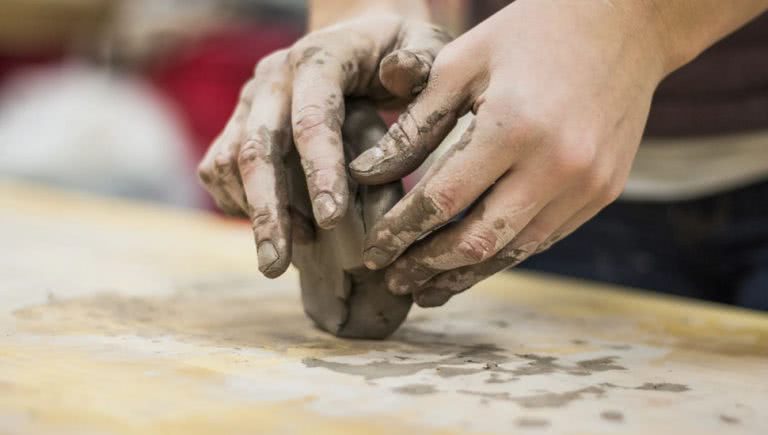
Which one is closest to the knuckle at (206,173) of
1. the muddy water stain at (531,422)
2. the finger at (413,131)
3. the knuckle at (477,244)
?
the finger at (413,131)

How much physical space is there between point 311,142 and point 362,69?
0.16m

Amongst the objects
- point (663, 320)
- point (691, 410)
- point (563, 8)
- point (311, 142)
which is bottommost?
point (691, 410)

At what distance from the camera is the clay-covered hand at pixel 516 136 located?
30.8 inches

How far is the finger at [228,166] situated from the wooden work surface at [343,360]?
0.15 meters

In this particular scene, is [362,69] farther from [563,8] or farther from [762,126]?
[762,126]

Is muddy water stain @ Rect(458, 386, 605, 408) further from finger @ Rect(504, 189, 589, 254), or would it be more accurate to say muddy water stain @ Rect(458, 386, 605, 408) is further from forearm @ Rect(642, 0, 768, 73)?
forearm @ Rect(642, 0, 768, 73)

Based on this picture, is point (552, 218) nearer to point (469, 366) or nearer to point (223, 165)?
point (469, 366)

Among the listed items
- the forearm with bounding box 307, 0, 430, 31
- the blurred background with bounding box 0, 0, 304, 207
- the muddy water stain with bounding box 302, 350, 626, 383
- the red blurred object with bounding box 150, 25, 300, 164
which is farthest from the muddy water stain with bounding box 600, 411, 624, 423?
the red blurred object with bounding box 150, 25, 300, 164

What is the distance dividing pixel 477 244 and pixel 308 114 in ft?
0.70

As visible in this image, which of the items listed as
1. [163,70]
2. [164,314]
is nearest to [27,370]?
[164,314]

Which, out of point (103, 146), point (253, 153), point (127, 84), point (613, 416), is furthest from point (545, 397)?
point (127, 84)

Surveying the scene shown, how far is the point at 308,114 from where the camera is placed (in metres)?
0.86

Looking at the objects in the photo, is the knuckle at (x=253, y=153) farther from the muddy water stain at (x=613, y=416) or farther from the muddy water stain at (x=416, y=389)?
the muddy water stain at (x=613, y=416)

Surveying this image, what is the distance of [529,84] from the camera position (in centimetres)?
78
